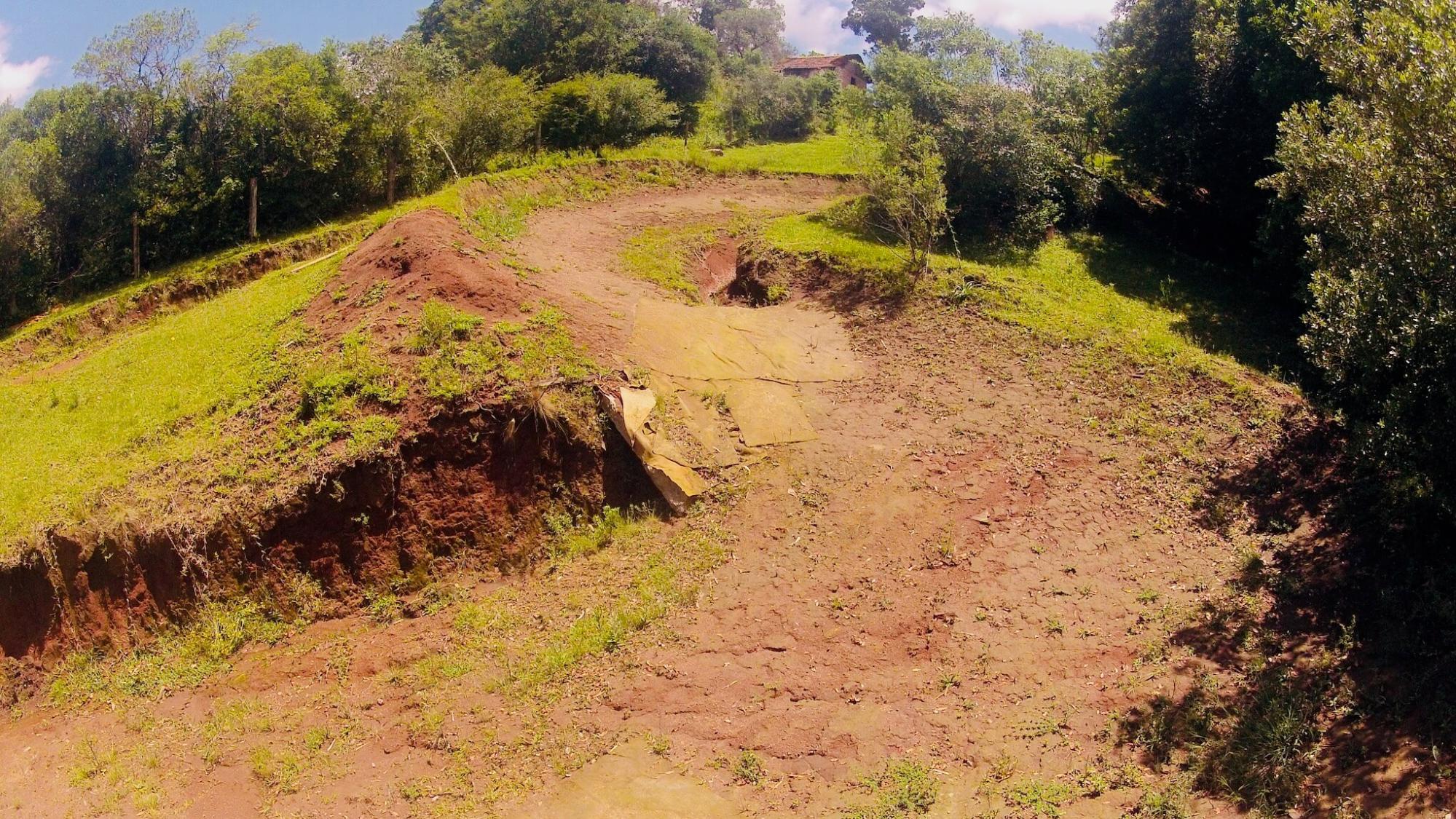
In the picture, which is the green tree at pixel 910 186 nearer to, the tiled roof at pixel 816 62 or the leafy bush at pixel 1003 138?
the leafy bush at pixel 1003 138

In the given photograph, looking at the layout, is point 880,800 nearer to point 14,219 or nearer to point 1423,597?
point 1423,597

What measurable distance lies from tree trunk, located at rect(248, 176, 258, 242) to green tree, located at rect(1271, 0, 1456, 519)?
19479 mm

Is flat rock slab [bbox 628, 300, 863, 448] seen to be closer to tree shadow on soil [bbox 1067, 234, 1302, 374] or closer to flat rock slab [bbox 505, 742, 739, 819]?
flat rock slab [bbox 505, 742, 739, 819]

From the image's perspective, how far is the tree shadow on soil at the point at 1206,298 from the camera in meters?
14.1

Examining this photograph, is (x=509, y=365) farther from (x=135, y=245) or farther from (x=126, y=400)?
(x=135, y=245)

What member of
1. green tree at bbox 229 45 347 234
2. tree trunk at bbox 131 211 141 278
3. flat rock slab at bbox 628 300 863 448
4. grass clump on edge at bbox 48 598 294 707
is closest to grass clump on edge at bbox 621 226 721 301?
flat rock slab at bbox 628 300 863 448

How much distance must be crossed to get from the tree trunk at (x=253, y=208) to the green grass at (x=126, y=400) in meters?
4.21

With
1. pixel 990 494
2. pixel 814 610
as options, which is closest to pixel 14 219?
pixel 814 610

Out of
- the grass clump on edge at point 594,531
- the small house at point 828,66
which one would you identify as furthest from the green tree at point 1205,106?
the small house at point 828,66

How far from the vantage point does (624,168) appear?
78.1ft

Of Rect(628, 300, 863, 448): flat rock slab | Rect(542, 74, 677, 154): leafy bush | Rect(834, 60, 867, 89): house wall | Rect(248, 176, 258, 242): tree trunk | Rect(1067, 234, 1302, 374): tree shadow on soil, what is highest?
Rect(834, 60, 867, 89): house wall

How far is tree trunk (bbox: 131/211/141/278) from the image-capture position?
18859 millimetres

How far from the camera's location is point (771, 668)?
940 cm

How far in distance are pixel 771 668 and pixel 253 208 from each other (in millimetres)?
16383
